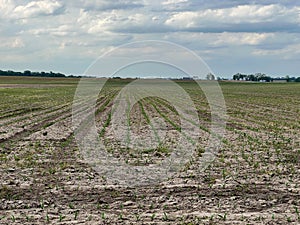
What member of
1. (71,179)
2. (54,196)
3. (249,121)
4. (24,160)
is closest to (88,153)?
(24,160)

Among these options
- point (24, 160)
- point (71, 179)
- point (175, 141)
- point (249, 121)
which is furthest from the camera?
point (249, 121)

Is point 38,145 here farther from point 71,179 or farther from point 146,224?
point 146,224

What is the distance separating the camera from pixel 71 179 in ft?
33.8

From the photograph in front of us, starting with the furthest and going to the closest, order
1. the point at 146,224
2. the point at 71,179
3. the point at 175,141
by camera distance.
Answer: the point at 175,141
the point at 71,179
the point at 146,224

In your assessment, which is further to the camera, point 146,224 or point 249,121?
point 249,121

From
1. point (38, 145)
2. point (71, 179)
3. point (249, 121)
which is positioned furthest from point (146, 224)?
point (249, 121)

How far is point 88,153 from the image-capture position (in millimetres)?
13766

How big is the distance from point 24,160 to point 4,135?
5231 millimetres

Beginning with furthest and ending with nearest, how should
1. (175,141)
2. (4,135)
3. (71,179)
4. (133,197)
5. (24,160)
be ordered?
(4,135), (175,141), (24,160), (71,179), (133,197)

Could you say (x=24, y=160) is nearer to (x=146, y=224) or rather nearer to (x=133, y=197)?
(x=133, y=197)

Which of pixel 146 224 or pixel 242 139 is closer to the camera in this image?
pixel 146 224

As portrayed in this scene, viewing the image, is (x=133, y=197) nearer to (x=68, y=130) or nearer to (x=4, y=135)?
(x=4, y=135)

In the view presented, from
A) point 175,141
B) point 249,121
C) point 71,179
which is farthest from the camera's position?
point 249,121

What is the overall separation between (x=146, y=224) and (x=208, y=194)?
2.13 metres
